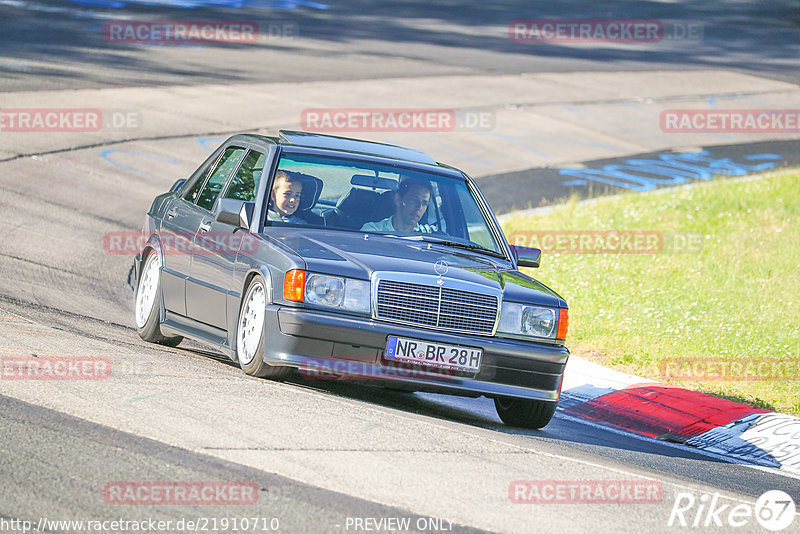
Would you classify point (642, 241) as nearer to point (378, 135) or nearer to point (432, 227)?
point (378, 135)

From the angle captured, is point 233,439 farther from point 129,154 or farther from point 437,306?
point 129,154

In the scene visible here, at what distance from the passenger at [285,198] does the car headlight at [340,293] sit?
1.01m

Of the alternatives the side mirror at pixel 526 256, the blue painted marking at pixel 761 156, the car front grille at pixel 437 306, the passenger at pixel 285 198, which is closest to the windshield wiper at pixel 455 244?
the side mirror at pixel 526 256

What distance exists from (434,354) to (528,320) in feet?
2.34

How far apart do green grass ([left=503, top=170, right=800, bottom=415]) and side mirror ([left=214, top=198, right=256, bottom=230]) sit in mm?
4417

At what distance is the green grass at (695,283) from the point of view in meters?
11.5

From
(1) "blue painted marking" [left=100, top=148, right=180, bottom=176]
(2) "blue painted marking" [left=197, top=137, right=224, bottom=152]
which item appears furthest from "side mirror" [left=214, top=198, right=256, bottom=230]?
(2) "blue painted marking" [left=197, top=137, right=224, bottom=152]

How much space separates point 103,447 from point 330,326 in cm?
191

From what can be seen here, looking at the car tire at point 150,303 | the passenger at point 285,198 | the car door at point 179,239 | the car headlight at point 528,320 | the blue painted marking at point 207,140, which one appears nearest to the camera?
the car headlight at point 528,320

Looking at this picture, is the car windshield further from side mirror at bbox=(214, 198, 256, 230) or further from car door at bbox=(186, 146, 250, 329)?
car door at bbox=(186, 146, 250, 329)

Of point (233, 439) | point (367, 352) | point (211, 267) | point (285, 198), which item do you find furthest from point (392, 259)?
point (233, 439)

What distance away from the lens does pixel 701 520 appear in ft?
19.3

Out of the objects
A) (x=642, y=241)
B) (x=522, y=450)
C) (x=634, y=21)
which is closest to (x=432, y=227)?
(x=522, y=450)

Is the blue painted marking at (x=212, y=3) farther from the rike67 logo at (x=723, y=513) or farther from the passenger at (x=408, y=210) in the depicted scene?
the rike67 logo at (x=723, y=513)
